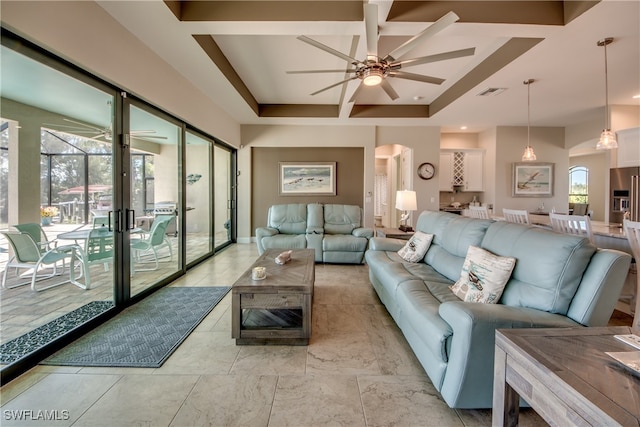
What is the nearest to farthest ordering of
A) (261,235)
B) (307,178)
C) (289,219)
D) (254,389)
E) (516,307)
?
(516,307), (254,389), (261,235), (289,219), (307,178)

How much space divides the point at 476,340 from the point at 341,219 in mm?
4191

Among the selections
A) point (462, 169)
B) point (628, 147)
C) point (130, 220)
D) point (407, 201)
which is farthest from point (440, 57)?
point (462, 169)

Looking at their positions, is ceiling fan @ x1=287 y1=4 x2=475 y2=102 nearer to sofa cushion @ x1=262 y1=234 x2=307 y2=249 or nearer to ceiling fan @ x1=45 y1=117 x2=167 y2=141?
ceiling fan @ x1=45 y1=117 x2=167 y2=141

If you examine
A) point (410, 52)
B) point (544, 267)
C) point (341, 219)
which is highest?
point (410, 52)

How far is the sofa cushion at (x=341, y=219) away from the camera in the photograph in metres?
5.45

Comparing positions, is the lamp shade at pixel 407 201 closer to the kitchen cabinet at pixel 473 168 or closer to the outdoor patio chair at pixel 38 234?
the kitchen cabinet at pixel 473 168

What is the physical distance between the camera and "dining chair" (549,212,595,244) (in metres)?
2.82

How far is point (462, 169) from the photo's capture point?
700 cm

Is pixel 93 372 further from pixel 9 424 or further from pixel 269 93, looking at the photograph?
pixel 269 93

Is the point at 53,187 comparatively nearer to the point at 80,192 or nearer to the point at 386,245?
the point at 80,192

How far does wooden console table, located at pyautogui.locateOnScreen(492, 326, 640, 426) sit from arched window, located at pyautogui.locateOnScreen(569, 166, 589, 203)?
11.0 metres

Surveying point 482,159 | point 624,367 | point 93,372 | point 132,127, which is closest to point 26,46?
point 132,127

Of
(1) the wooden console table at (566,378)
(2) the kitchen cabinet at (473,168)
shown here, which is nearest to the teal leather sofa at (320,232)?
→ (2) the kitchen cabinet at (473,168)

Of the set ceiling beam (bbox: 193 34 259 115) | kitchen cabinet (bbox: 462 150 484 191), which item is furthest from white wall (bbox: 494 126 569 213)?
ceiling beam (bbox: 193 34 259 115)
